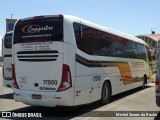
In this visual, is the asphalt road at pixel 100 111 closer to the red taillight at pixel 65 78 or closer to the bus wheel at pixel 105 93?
the bus wheel at pixel 105 93

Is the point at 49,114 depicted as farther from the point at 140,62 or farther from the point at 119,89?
the point at 140,62

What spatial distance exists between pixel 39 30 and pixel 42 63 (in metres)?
1.08

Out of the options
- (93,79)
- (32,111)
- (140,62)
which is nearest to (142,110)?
(93,79)

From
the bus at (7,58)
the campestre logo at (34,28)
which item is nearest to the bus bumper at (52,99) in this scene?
the campestre logo at (34,28)

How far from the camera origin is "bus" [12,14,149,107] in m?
9.39

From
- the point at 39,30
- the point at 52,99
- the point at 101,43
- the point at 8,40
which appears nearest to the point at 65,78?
the point at 52,99

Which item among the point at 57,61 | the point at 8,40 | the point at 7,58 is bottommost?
the point at 7,58

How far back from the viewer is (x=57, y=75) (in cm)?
943

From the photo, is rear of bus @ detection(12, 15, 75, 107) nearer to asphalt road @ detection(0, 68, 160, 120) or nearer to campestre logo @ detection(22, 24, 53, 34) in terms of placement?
campestre logo @ detection(22, 24, 53, 34)

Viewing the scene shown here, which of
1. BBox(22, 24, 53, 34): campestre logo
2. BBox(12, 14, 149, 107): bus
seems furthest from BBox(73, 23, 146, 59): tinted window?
BBox(22, 24, 53, 34): campestre logo

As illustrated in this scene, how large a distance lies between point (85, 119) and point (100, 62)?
2.98 metres

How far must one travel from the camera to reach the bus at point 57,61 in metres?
9.39

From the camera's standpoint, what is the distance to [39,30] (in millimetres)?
9875

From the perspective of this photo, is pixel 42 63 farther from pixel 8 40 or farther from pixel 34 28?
pixel 8 40
